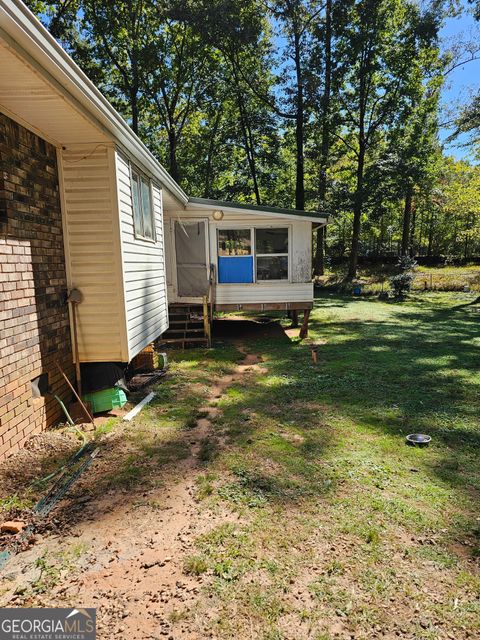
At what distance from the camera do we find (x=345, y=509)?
9.52 feet

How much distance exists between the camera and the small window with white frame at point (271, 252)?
31.3 feet

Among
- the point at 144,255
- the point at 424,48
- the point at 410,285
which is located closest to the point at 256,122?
the point at 424,48

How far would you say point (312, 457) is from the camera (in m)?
3.69

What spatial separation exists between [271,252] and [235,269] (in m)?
0.97

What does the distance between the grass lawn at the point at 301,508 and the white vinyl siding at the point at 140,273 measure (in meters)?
0.94

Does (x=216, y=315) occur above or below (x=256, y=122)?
below

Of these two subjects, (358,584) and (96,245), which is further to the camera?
(96,245)

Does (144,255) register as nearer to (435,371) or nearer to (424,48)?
(435,371)

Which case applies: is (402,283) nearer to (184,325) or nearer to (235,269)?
(235,269)

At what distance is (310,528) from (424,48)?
23.5 meters

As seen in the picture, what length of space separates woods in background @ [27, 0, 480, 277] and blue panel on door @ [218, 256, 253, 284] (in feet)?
32.2

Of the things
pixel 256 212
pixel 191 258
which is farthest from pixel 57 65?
pixel 191 258

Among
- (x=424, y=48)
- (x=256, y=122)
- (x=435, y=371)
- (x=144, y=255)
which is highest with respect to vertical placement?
(x=424, y=48)

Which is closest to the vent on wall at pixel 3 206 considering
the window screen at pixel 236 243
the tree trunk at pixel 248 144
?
the window screen at pixel 236 243
